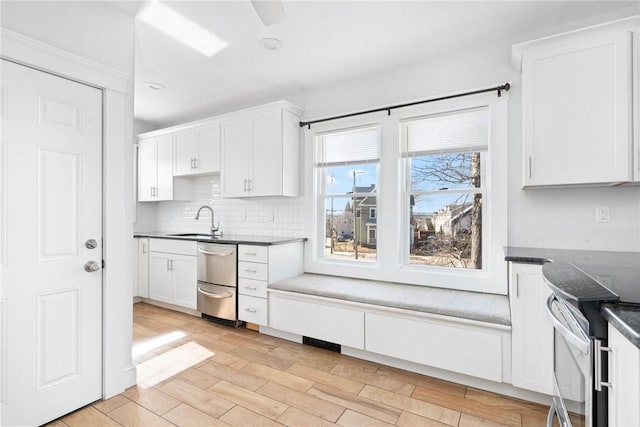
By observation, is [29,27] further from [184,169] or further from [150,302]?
[150,302]

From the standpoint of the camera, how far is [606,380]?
0.88m

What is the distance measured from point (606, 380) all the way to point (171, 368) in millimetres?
2665

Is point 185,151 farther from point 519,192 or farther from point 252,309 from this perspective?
point 519,192

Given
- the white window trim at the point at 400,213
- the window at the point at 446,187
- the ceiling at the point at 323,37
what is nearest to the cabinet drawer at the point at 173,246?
the white window trim at the point at 400,213

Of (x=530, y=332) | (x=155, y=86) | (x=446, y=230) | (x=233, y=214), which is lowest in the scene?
(x=530, y=332)

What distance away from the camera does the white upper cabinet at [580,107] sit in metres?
1.92

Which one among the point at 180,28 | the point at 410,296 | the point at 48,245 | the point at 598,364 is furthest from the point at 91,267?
the point at 598,364

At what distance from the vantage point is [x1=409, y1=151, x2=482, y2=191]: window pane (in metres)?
2.78

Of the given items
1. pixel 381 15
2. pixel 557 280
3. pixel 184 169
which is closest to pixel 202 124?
pixel 184 169

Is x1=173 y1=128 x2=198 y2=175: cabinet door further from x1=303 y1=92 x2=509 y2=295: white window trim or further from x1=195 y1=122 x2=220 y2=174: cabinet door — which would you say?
x1=303 y1=92 x2=509 y2=295: white window trim

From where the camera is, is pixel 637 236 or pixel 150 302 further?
pixel 150 302

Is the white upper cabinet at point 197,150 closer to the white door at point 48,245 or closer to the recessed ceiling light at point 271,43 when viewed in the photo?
the recessed ceiling light at point 271,43

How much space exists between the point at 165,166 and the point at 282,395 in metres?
3.55

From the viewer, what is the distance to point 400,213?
120 inches
